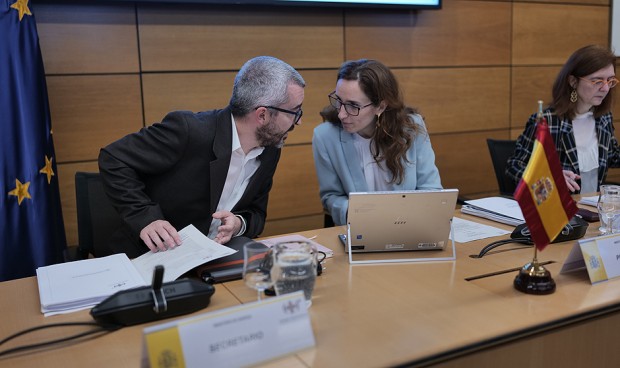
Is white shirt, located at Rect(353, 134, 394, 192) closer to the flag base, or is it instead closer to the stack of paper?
the stack of paper

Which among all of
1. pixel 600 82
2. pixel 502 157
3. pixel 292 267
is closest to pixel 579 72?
pixel 600 82

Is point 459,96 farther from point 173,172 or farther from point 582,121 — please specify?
point 173,172

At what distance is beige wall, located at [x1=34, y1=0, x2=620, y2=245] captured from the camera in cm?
307

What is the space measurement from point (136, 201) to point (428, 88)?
266 centimetres

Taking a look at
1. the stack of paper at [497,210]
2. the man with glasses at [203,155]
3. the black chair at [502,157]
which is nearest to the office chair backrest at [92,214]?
the man with glasses at [203,155]

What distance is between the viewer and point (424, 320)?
133cm

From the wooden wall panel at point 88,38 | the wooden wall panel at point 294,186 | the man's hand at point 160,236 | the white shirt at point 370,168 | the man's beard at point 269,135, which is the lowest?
the wooden wall panel at point 294,186

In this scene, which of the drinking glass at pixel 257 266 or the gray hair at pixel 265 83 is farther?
the gray hair at pixel 265 83

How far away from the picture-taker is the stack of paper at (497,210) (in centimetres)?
220

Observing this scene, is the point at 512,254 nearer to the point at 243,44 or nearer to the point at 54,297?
the point at 54,297

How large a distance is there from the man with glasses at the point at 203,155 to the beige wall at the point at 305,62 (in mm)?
1163

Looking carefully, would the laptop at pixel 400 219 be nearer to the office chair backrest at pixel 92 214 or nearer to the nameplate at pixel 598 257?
the nameplate at pixel 598 257

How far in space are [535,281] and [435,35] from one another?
2.89 meters

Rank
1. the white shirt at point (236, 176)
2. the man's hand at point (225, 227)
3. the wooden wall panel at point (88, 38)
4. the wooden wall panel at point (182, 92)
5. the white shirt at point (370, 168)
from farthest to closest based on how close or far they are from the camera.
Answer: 1. the wooden wall panel at point (182, 92)
2. the wooden wall panel at point (88, 38)
3. the white shirt at point (370, 168)
4. the white shirt at point (236, 176)
5. the man's hand at point (225, 227)
